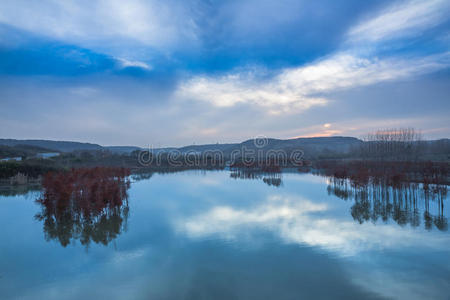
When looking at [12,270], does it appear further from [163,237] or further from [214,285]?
[214,285]

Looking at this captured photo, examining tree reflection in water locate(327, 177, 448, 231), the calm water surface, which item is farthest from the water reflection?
the calm water surface

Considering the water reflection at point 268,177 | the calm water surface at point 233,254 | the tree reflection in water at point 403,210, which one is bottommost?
the calm water surface at point 233,254

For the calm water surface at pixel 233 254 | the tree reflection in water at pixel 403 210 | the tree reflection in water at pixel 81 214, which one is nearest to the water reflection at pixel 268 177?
the tree reflection in water at pixel 403 210

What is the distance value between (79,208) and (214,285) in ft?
28.0

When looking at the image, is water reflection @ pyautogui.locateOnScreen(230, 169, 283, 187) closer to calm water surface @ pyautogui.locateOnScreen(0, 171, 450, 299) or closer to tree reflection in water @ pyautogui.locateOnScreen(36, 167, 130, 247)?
calm water surface @ pyautogui.locateOnScreen(0, 171, 450, 299)

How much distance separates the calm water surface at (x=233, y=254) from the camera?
238 inches

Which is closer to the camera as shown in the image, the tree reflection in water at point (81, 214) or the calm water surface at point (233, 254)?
the calm water surface at point (233, 254)

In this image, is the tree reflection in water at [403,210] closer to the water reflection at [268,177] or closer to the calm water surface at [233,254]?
the calm water surface at [233,254]

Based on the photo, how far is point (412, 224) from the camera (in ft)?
35.9

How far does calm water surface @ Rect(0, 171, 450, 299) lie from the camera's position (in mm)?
6051

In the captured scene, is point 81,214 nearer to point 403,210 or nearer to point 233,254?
point 233,254

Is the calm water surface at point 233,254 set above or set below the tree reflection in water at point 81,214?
below

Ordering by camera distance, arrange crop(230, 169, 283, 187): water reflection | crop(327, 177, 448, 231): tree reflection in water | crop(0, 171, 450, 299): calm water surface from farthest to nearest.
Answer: crop(230, 169, 283, 187): water reflection < crop(327, 177, 448, 231): tree reflection in water < crop(0, 171, 450, 299): calm water surface

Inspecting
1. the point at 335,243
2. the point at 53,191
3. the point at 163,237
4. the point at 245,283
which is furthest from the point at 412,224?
the point at 53,191
